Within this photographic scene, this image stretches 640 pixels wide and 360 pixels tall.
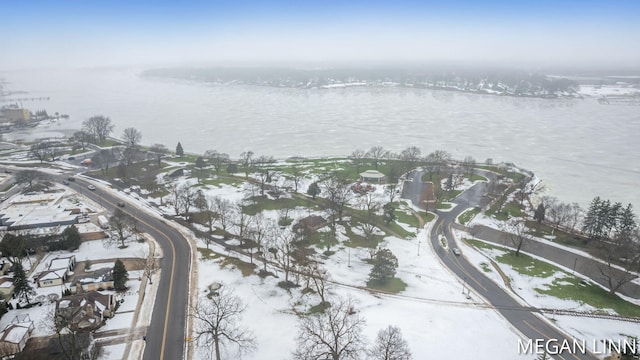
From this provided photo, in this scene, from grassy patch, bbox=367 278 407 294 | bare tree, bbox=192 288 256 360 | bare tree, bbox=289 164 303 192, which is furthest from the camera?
bare tree, bbox=289 164 303 192

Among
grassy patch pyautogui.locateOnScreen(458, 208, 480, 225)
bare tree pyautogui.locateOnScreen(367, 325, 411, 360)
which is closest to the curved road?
grassy patch pyautogui.locateOnScreen(458, 208, 480, 225)

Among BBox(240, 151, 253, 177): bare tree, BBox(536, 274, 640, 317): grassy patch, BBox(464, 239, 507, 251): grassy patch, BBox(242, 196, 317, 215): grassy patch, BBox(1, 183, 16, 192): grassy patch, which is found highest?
BBox(240, 151, 253, 177): bare tree

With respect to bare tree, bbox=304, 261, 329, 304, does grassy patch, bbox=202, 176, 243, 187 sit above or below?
above

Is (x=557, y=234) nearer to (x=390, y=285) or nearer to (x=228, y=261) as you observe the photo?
(x=390, y=285)

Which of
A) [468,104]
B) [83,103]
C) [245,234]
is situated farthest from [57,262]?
[83,103]

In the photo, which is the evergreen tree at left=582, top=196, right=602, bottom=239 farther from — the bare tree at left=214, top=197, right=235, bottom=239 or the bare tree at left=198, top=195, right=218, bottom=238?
the bare tree at left=198, top=195, right=218, bottom=238

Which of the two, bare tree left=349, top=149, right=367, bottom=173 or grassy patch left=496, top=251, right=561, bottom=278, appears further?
Result: bare tree left=349, top=149, right=367, bottom=173

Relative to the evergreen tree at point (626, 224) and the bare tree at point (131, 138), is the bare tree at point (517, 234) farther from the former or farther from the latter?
the bare tree at point (131, 138)

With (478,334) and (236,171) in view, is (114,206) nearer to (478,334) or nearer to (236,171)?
(236,171)
